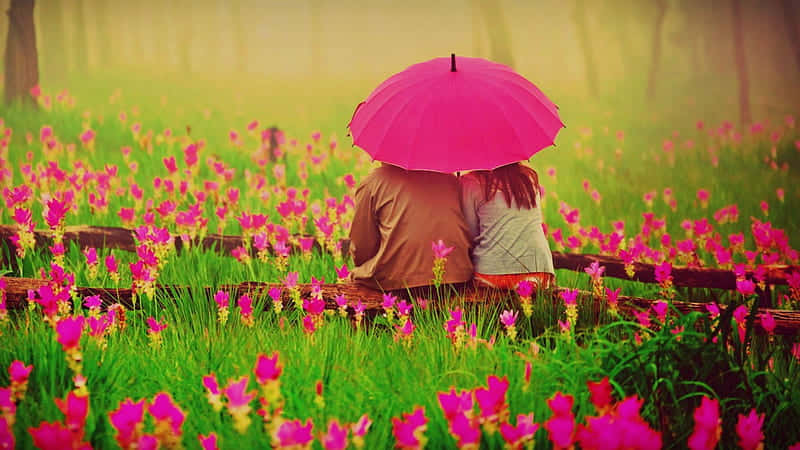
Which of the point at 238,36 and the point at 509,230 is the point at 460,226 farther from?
the point at 238,36

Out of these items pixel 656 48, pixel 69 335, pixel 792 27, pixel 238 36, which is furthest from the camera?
pixel 238 36

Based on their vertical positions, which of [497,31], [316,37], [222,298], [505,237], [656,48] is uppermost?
[316,37]

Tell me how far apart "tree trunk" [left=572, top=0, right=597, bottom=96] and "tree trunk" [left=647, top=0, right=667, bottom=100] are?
5.37 ft

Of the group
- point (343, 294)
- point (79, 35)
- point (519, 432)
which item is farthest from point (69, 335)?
point (79, 35)

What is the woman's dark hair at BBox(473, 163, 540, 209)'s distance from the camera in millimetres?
3957

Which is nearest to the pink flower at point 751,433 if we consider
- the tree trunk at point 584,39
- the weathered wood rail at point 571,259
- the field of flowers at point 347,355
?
the field of flowers at point 347,355

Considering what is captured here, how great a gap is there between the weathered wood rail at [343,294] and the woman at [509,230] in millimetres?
151

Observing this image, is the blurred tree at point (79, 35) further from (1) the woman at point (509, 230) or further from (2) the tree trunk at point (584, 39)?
(1) the woman at point (509, 230)

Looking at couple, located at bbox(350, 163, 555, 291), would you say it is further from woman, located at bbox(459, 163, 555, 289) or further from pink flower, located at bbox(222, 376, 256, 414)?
pink flower, located at bbox(222, 376, 256, 414)

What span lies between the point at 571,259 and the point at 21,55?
32.5ft

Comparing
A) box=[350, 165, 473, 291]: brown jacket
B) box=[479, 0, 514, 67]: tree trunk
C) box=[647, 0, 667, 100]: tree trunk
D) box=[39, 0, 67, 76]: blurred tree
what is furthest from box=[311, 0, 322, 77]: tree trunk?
box=[350, 165, 473, 291]: brown jacket

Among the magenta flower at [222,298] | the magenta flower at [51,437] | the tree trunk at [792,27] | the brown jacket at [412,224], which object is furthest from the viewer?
the tree trunk at [792,27]

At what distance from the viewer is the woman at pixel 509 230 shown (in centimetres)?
395

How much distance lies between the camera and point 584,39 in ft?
71.4
